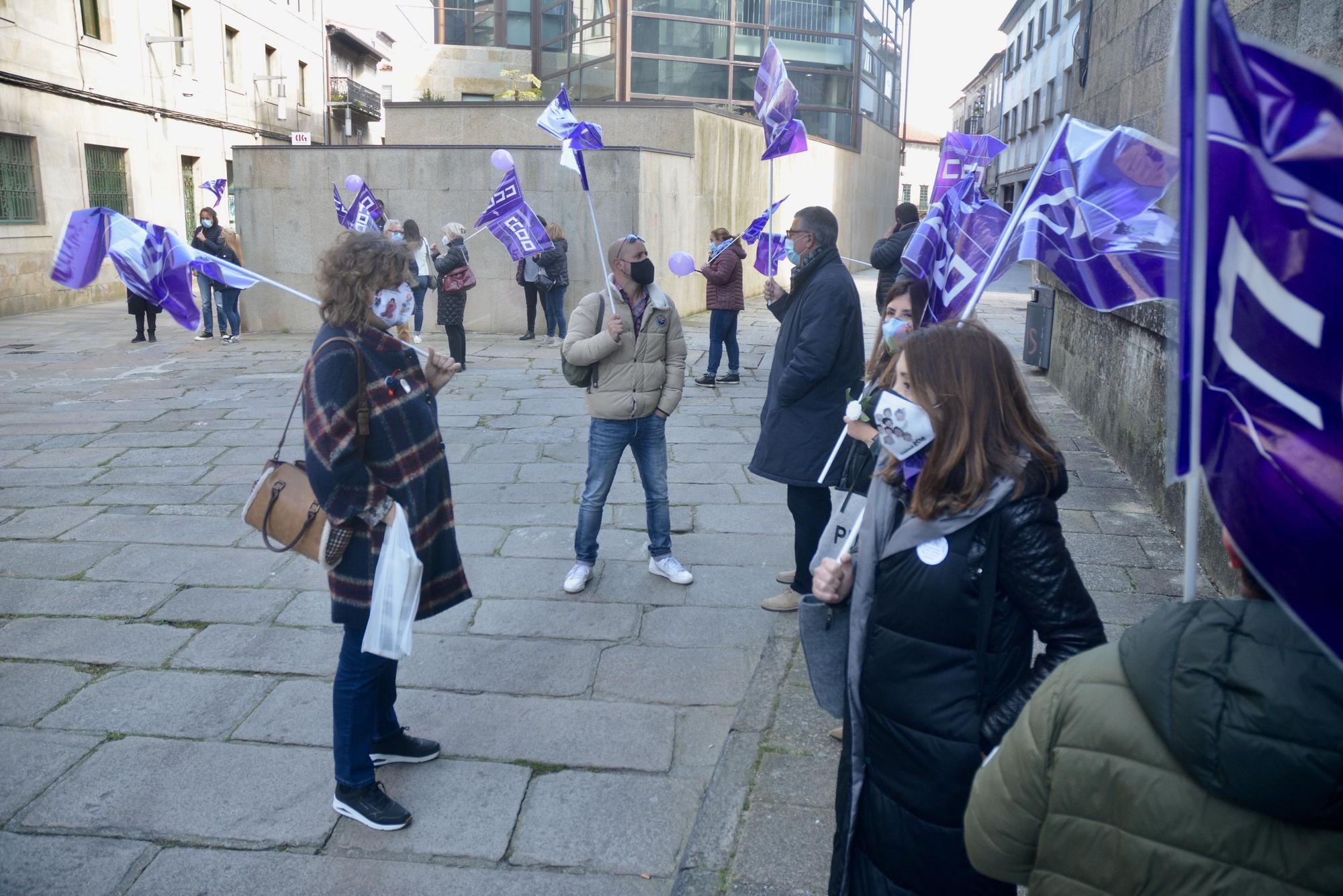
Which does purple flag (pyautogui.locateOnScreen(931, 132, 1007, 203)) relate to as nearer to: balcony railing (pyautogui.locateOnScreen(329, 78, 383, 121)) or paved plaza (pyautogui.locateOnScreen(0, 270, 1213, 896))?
paved plaza (pyautogui.locateOnScreen(0, 270, 1213, 896))

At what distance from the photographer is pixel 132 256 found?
4324mm

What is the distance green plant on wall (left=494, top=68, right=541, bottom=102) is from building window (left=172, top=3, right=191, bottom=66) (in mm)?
7219

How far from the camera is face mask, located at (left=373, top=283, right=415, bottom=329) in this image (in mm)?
3008

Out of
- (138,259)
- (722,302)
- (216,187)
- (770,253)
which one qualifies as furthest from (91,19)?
(138,259)

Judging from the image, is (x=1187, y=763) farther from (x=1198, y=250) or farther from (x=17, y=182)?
(x=17, y=182)

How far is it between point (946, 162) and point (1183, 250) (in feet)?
20.1

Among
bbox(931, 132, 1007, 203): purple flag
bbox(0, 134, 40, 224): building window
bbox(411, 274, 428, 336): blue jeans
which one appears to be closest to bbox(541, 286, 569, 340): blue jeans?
bbox(411, 274, 428, 336): blue jeans

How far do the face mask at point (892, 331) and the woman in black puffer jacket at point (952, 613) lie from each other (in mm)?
1748

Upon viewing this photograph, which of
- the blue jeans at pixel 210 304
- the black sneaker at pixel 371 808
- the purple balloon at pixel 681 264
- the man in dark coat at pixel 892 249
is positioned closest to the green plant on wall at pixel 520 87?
the blue jeans at pixel 210 304

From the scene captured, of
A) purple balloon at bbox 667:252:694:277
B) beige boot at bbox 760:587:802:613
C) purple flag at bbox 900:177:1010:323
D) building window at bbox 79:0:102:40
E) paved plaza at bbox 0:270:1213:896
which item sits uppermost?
building window at bbox 79:0:102:40

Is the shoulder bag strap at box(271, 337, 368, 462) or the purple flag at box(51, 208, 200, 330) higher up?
the purple flag at box(51, 208, 200, 330)

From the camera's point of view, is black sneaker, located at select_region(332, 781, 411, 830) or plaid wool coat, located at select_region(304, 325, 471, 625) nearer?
plaid wool coat, located at select_region(304, 325, 471, 625)

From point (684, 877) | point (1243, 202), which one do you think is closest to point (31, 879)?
point (684, 877)

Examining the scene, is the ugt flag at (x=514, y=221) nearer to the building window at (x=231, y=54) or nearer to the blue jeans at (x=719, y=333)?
the blue jeans at (x=719, y=333)
